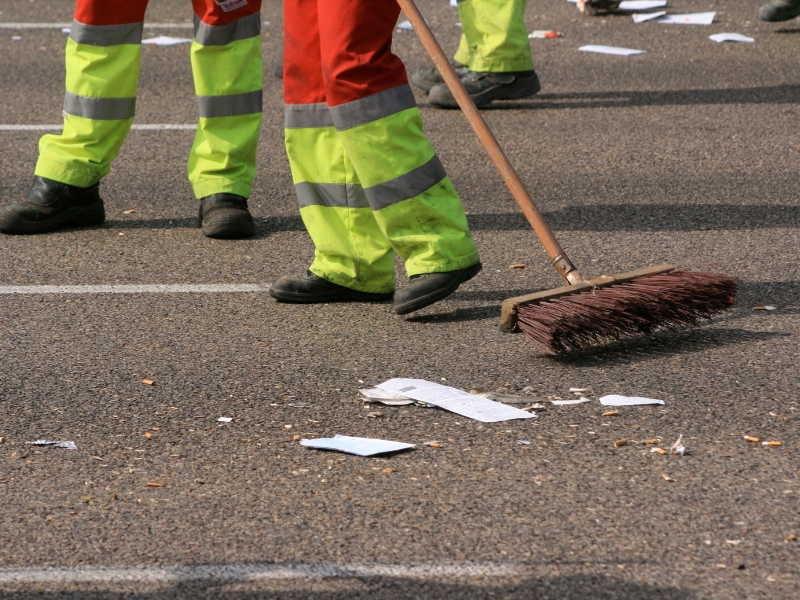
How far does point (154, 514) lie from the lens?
7.75 ft

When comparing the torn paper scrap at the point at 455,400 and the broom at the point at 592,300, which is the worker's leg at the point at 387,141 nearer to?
the broom at the point at 592,300

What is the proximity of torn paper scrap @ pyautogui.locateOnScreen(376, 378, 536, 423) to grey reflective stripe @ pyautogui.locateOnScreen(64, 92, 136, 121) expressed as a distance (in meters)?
2.09

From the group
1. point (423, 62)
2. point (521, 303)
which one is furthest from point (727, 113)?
point (521, 303)

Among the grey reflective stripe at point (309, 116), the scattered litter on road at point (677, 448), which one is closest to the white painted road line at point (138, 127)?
the grey reflective stripe at point (309, 116)

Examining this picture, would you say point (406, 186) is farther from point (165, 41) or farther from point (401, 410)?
point (165, 41)

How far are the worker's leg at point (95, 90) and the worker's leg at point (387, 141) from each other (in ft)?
4.63

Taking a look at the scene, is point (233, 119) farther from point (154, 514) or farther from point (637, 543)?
point (637, 543)

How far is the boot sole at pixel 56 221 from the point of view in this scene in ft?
14.6

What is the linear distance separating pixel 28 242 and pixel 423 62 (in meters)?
3.62

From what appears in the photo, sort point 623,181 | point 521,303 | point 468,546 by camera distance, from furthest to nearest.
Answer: point 623,181 < point 521,303 < point 468,546

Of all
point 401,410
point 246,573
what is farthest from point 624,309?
point 246,573

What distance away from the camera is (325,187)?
12.1 feet

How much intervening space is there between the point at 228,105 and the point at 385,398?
6.66 feet

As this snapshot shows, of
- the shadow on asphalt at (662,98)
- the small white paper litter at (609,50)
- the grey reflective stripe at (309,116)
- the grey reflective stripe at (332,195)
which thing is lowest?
the shadow on asphalt at (662,98)
